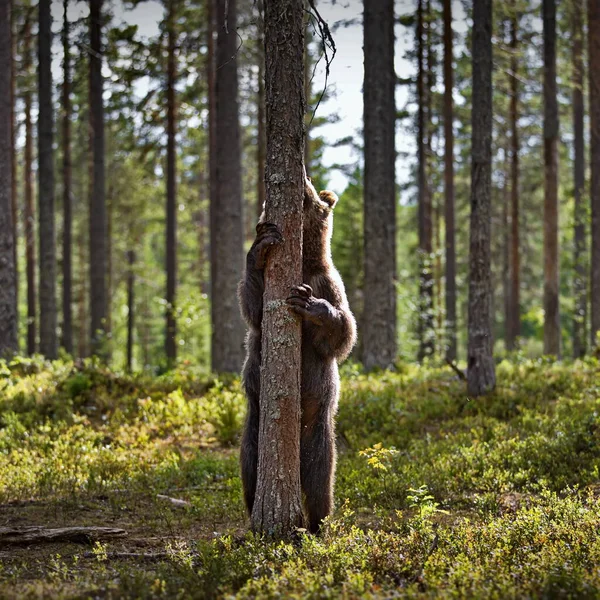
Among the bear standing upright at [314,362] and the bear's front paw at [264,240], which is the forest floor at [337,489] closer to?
the bear standing upright at [314,362]

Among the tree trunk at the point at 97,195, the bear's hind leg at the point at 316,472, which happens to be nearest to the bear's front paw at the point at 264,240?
the bear's hind leg at the point at 316,472

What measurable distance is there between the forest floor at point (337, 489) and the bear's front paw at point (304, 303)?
1806mm

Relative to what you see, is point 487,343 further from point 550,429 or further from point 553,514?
point 553,514

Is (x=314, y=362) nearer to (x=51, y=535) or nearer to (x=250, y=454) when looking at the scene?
(x=250, y=454)

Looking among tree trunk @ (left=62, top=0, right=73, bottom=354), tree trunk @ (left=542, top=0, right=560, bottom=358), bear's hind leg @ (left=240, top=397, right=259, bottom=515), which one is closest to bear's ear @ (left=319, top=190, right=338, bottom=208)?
bear's hind leg @ (left=240, top=397, right=259, bottom=515)

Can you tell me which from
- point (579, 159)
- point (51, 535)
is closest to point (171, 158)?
point (579, 159)

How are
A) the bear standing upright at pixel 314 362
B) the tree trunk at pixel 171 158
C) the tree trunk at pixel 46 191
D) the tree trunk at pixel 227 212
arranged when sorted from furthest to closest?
the tree trunk at pixel 171 158, the tree trunk at pixel 46 191, the tree trunk at pixel 227 212, the bear standing upright at pixel 314 362

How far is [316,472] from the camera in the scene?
638cm

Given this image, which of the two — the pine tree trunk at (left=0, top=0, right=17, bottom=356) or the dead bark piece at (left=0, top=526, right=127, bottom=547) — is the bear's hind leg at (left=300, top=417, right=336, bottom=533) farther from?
the pine tree trunk at (left=0, top=0, right=17, bottom=356)

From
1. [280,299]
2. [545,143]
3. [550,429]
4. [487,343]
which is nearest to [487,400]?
[487,343]

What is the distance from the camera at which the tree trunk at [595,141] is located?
16891mm

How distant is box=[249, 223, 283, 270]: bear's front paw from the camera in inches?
226

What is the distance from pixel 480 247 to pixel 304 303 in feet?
23.0

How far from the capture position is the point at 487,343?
1192cm
